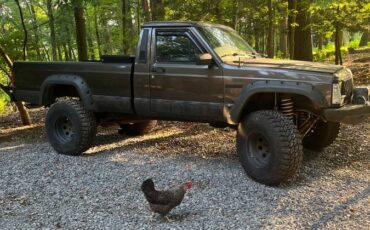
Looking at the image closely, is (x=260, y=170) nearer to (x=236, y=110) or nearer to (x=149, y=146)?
(x=236, y=110)

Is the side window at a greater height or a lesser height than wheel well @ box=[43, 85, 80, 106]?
greater

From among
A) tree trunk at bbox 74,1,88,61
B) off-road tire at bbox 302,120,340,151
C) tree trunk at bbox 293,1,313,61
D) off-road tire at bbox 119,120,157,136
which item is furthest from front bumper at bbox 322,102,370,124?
tree trunk at bbox 74,1,88,61

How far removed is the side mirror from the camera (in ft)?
19.6

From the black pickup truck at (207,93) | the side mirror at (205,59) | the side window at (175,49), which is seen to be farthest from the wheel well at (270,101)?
the side window at (175,49)

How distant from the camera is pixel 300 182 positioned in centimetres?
583

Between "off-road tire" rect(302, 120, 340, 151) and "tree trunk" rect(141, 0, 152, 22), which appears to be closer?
"off-road tire" rect(302, 120, 340, 151)

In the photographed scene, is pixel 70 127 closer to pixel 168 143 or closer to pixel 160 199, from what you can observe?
pixel 168 143

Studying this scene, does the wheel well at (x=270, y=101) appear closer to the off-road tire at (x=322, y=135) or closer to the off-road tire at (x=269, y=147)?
the off-road tire at (x=269, y=147)

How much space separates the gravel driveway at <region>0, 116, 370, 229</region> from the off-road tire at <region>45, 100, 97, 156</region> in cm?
20

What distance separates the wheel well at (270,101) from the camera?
593 centimetres

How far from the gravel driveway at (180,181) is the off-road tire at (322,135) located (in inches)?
6.7

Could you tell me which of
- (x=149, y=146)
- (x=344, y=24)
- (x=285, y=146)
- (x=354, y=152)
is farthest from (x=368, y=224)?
(x=344, y=24)

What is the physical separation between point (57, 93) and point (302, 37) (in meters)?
7.67

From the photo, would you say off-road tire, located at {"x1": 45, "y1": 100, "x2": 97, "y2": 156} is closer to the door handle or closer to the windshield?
the door handle
